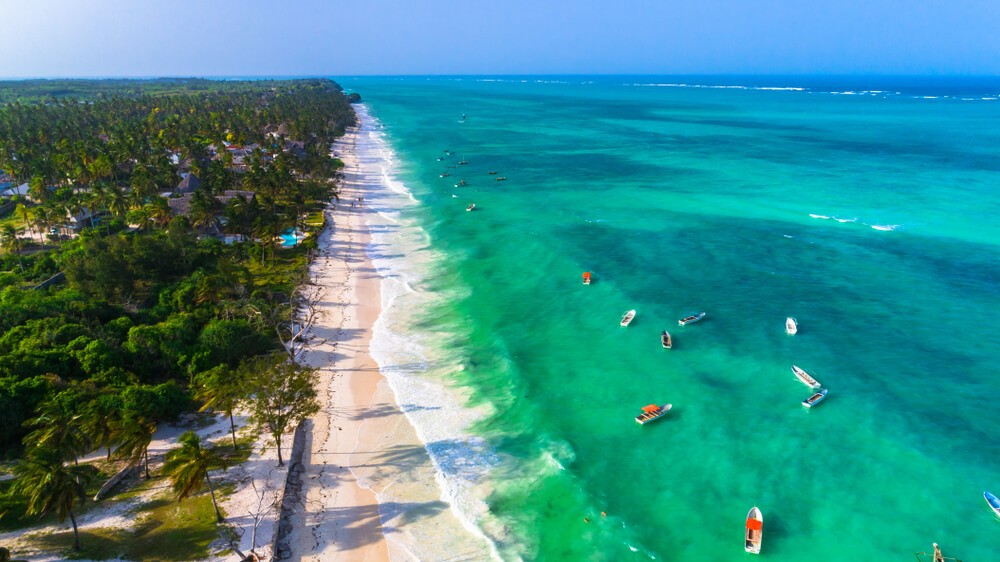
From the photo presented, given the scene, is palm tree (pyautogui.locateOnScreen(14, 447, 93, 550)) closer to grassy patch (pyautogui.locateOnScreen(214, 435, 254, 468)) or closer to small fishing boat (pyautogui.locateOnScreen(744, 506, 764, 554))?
grassy patch (pyautogui.locateOnScreen(214, 435, 254, 468))

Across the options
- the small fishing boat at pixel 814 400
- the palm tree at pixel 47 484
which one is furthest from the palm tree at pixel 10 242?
the small fishing boat at pixel 814 400

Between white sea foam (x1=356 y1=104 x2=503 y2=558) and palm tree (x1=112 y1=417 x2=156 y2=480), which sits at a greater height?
palm tree (x1=112 y1=417 x2=156 y2=480)

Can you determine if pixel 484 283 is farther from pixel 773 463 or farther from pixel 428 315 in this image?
pixel 773 463

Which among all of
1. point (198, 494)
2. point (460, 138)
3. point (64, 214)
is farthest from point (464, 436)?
point (460, 138)

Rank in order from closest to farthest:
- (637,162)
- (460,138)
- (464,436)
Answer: (464,436), (637,162), (460,138)

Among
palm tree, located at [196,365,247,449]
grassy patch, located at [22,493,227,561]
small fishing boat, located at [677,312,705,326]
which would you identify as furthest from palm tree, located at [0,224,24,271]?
small fishing boat, located at [677,312,705,326]

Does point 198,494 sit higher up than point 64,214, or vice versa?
point 64,214
